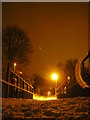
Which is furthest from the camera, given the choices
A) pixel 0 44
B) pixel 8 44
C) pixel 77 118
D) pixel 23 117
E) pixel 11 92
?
pixel 8 44

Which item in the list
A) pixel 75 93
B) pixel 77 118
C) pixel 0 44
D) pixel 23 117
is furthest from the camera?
pixel 0 44

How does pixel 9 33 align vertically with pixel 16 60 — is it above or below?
above

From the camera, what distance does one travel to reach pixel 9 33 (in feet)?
62.3

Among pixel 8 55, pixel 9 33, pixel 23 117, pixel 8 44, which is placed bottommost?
pixel 23 117

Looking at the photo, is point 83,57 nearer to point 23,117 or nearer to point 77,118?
point 77,118

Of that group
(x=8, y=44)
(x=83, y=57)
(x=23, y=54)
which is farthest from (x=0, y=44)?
(x=83, y=57)

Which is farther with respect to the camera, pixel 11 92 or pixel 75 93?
pixel 75 93

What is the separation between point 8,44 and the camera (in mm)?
18766

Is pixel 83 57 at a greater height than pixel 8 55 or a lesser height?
lesser

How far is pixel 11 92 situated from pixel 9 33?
1289cm

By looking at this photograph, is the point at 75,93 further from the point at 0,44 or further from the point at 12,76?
the point at 0,44

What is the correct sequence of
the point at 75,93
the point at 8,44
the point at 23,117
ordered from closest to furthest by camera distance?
the point at 23,117 < the point at 75,93 < the point at 8,44

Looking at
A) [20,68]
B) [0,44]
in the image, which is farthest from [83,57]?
[20,68]

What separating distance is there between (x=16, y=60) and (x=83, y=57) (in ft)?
49.8
